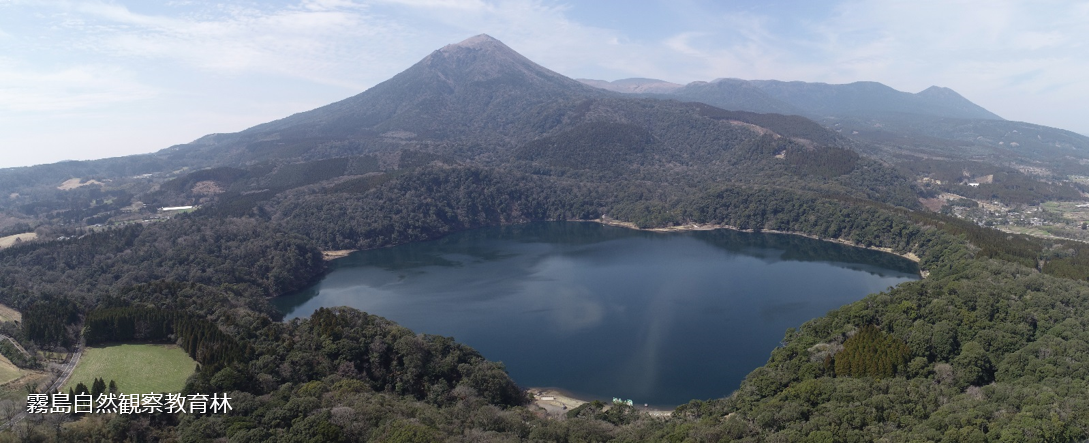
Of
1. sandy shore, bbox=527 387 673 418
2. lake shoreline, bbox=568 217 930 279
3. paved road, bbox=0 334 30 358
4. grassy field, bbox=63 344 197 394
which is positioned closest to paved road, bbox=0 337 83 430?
grassy field, bbox=63 344 197 394

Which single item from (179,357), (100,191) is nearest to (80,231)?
Result: (100,191)

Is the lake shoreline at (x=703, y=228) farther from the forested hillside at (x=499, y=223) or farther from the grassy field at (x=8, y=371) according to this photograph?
the grassy field at (x=8, y=371)

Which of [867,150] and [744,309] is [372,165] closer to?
[744,309]

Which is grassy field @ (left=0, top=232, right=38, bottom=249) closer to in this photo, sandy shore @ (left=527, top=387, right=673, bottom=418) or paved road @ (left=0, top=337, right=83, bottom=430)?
paved road @ (left=0, top=337, right=83, bottom=430)

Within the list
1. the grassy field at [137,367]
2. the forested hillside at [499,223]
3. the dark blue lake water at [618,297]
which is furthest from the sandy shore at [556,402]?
the grassy field at [137,367]

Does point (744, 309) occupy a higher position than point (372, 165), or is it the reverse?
point (372, 165)
